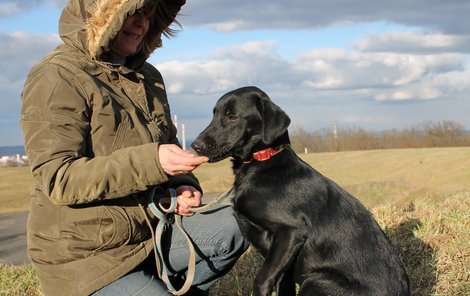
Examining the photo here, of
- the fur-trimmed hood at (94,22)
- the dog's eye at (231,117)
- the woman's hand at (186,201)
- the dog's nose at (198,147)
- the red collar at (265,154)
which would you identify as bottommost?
the woman's hand at (186,201)

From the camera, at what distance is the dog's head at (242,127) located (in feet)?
11.4

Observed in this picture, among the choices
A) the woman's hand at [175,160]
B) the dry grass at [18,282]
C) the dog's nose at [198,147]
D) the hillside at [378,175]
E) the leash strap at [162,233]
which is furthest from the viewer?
the hillside at [378,175]

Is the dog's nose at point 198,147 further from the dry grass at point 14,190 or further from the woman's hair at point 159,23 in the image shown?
the dry grass at point 14,190

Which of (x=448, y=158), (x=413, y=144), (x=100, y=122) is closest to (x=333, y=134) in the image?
(x=413, y=144)

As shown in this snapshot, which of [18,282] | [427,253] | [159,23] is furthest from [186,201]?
[427,253]

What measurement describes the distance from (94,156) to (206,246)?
0.96m

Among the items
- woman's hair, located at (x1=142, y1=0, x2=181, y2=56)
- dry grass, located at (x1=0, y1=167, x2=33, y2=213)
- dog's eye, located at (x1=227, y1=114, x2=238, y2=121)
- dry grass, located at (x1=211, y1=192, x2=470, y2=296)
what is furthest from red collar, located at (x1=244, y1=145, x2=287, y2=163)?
dry grass, located at (x1=0, y1=167, x2=33, y2=213)

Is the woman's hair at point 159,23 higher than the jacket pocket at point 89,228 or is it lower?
higher

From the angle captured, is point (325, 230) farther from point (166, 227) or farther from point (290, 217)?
point (166, 227)

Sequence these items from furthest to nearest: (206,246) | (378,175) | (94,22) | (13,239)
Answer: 1. (378,175)
2. (13,239)
3. (206,246)
4. (94,22)

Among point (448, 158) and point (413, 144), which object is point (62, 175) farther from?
point (413, 144)

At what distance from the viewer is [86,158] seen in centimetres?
293

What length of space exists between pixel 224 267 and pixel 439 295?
1.63 meters

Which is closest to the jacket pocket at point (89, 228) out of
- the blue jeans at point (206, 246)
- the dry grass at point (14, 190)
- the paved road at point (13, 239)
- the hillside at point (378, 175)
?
→ the blue jeans at point (206, 246)
